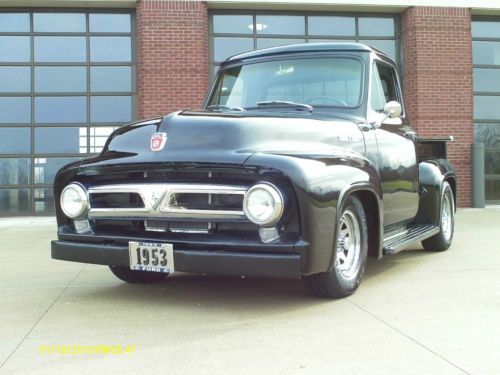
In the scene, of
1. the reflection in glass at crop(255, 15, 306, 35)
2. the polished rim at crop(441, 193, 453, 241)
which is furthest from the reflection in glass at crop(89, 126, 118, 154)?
the polished rim at crop(441, 193, 453, 241)

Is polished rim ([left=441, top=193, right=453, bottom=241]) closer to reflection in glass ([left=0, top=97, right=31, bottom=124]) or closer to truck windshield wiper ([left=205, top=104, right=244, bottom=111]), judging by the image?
truck windshield wiper ([left=205, top=104, right=244, bottom=111])

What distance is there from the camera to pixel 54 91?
12.0m

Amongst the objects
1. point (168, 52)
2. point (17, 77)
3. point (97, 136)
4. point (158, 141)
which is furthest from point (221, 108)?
point (17, 77)

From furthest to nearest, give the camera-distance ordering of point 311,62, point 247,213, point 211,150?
point 311,62 → point 211,150 → point 247,213

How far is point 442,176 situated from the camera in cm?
629

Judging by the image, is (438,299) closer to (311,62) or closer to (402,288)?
(402,288)

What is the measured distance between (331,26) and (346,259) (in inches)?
363

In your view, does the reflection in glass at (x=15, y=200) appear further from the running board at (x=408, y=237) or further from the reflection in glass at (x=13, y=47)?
the running board at (x=408, y=237)

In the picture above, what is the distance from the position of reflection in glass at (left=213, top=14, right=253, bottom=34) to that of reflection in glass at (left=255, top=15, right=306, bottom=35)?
192 mm

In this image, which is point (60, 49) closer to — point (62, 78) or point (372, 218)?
point (62, 78)

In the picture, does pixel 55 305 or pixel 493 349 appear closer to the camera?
pixel 493 349

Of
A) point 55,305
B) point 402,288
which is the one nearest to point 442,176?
point 402,288

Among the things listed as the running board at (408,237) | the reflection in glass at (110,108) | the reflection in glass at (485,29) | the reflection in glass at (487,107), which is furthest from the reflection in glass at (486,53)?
the running board at (408,237)

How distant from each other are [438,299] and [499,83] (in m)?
10.3
